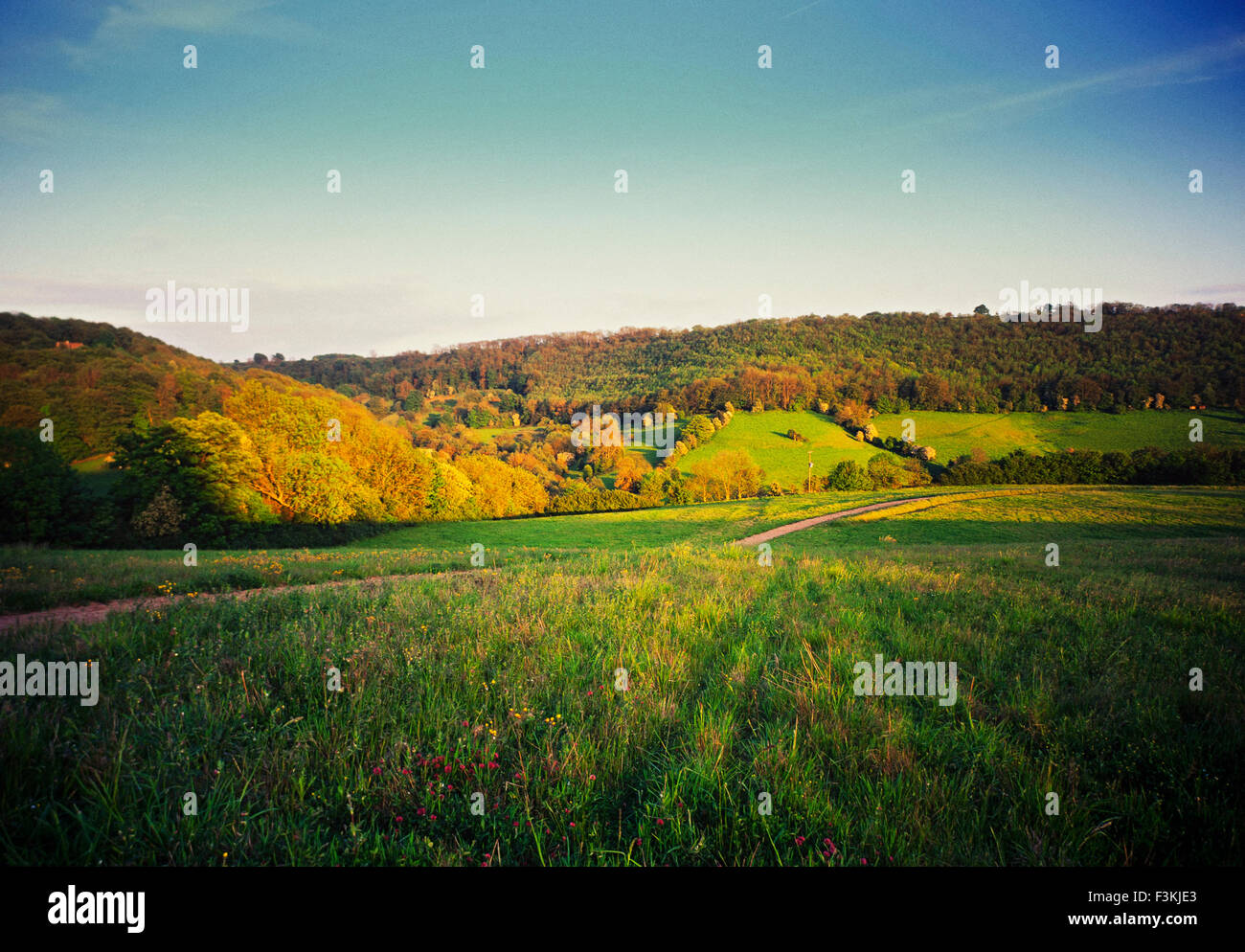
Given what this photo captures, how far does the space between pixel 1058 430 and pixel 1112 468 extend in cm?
1599

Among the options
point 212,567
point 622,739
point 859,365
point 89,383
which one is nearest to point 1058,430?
point 859,365

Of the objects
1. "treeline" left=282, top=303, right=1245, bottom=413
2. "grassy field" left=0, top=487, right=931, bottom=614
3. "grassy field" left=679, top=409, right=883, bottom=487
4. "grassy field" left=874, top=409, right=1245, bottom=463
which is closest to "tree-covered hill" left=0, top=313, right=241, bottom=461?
"grassy field" left=0, top=487, right=931, bottom=614

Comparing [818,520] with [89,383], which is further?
[818,520]

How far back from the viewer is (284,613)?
6359 millimetres

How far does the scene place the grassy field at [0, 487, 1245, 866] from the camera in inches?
88.7

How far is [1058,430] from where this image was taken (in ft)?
235

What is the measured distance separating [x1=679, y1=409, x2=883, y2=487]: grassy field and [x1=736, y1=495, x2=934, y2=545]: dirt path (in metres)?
22.2

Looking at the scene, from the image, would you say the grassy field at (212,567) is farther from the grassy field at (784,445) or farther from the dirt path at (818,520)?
the grassy field at (784,445)

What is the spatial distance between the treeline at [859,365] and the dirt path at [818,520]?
44560 mm

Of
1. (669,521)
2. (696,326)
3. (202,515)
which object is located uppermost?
(696,326)

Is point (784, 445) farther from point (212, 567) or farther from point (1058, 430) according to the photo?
point (212, 567)
